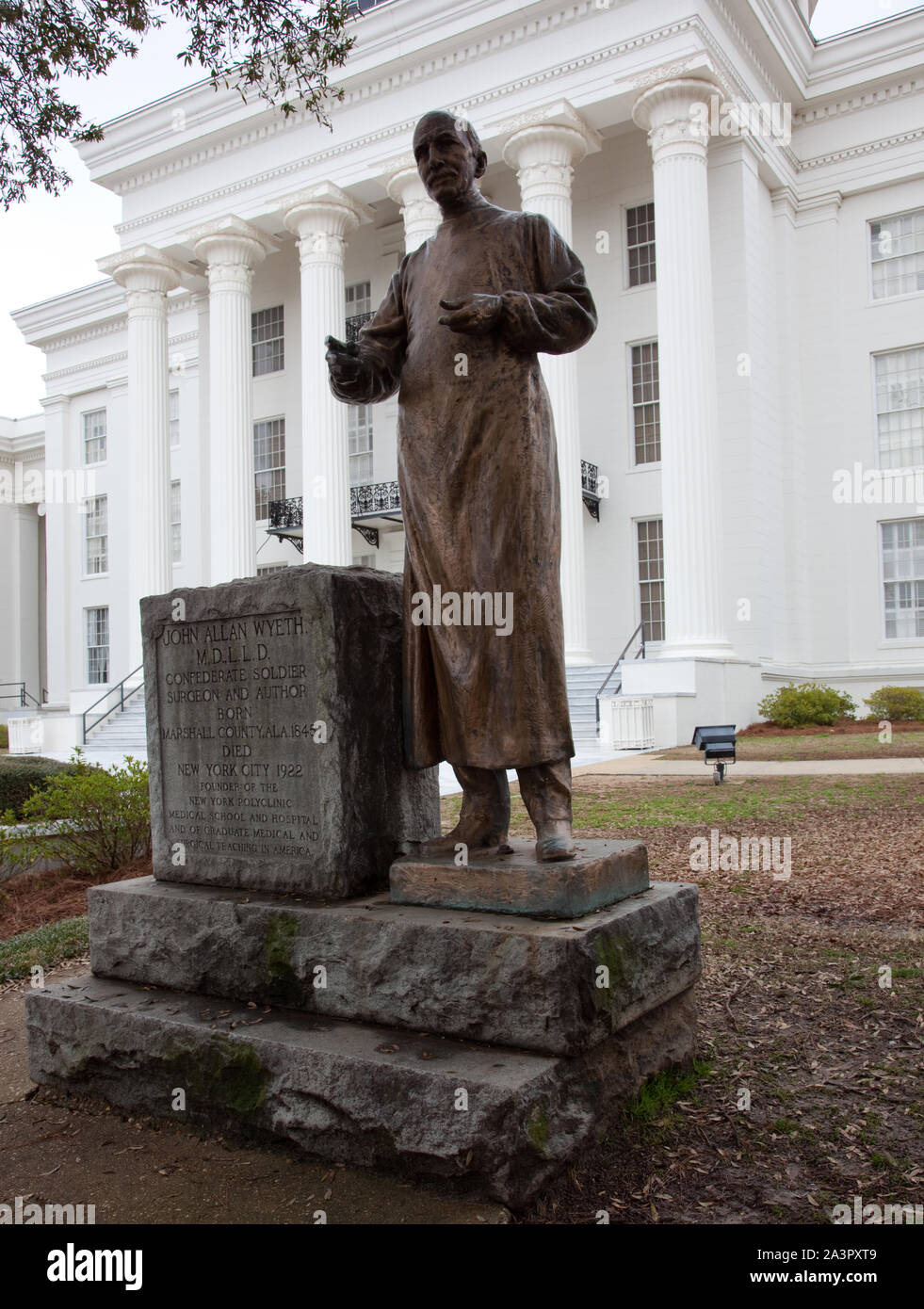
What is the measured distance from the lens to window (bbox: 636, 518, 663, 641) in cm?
2383

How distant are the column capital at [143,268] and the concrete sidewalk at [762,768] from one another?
19.6 metres

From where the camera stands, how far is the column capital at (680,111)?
1998cm

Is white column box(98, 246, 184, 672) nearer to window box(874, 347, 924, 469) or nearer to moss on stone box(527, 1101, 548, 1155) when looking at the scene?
window box(874, 347, 924, 469)

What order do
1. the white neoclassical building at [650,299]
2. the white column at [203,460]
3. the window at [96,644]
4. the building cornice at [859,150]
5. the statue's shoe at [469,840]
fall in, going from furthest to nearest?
the window at [96,644] → the white column at [203,460] → the building cornice at [859,150] → the white neoclassical building at [650,299] → the statue's shoe at [469,840]

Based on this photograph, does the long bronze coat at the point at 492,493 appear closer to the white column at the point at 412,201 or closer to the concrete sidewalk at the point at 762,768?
the concrete sidewalk at the point at 762,768

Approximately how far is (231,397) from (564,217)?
941 cm

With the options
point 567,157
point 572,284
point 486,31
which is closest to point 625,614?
point 567,157

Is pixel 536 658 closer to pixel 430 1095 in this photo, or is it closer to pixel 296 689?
pixel 296 689

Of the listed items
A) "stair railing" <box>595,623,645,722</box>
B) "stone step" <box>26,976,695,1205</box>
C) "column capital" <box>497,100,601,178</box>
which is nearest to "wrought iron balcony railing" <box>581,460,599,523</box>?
"stair railing" <box>595,623,645,722</box>

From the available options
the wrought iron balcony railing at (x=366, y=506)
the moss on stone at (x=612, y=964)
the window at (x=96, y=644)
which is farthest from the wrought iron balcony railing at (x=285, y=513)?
the moss on stone at (x=612, y=964)

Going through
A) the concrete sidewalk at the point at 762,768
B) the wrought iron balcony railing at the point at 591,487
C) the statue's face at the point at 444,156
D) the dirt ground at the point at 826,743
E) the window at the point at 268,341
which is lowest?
the concrete sidewalk at the point at 762,768

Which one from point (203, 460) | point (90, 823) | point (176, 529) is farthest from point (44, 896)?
point (176, 529)

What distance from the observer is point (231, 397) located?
25.8 meters

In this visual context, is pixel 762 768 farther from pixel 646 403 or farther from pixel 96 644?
pixel 96 644
